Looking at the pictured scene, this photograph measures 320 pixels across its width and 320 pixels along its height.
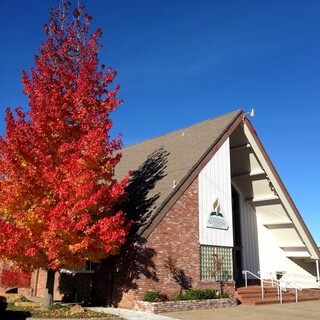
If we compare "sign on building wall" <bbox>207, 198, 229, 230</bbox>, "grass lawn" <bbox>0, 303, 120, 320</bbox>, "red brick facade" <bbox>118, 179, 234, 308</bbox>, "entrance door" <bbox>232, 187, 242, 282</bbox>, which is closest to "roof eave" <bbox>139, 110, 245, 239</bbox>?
"red brick facade" <bbox>118, 179, 234, 308</bbox>

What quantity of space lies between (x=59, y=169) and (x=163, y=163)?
7.85 metres

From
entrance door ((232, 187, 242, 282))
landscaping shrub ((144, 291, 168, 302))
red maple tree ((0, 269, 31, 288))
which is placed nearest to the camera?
landscaping shrub ((144, 291, 168, 302))

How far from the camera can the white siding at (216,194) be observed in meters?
17.7

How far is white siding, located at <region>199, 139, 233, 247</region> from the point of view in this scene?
1773cm

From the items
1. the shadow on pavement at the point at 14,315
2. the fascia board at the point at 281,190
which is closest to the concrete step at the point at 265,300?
the fascia board at the point at 281,190

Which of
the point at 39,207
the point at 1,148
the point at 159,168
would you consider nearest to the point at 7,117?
the point at 1,148

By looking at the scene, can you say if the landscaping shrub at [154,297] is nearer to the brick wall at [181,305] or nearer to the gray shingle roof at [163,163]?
the brick wall at [181,305]

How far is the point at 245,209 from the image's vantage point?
77.9 ft

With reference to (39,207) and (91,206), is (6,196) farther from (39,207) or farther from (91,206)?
(91,206)

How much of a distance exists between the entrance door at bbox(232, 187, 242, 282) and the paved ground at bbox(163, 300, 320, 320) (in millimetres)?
5760

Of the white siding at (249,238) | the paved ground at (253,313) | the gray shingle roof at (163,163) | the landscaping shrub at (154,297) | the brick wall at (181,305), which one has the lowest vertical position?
the paved ground at (253,313)

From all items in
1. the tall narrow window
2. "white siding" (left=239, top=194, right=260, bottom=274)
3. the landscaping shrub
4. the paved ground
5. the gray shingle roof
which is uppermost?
the gray shingle roof

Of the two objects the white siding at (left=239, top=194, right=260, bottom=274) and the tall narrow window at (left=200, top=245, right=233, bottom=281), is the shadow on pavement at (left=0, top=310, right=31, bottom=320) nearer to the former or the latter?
the tall narrow window at (left=200, top=245, right=233, bottom=281)

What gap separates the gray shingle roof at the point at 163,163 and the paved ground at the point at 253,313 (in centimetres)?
372
